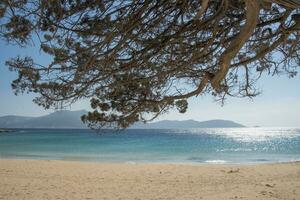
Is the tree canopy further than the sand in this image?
No

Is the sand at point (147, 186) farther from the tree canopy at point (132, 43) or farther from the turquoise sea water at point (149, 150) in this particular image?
the tree canopy at point (132, 43)

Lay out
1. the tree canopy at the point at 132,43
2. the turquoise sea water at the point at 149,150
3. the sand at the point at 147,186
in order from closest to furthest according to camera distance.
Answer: the tree canopy at the point at 132,43, the sand at the point at 147,186, the turquoise sea water at the point at 149,150

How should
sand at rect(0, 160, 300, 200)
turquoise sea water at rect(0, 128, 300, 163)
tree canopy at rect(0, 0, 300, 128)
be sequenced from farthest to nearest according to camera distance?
turquoise sea water at rect(0, 128, 300, 163), sand at rect(0, 160, 300, 200), tree canopy at rect(0, 0, 300, 128)

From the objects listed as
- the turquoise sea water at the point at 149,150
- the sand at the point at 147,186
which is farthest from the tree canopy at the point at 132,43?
the sand at the point at 147,186

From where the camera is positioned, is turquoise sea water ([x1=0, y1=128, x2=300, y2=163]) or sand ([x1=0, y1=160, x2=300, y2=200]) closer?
sand ([x1=0, y1=160, x2=300, y2=200])

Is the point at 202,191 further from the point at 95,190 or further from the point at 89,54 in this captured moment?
the point at 89,54

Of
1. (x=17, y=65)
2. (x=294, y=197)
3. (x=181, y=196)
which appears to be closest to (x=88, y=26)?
(x=17, y=65)

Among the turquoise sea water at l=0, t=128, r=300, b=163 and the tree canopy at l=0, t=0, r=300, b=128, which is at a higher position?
the tree canopy at l=0, t=0, r=300, b=128

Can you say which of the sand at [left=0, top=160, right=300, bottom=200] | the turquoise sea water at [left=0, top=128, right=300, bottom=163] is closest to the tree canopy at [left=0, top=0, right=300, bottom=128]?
the turquoise sea water at [left=0, top=128, right=300, bottom=163]

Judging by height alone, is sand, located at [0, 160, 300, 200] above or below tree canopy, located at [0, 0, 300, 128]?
below

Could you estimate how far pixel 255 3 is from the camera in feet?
8.55

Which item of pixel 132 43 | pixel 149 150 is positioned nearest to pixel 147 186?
pixel 132 43

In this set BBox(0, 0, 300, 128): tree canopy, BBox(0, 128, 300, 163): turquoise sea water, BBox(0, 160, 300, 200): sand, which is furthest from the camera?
BBox(0, 128, 300, 163): turquoise sea water

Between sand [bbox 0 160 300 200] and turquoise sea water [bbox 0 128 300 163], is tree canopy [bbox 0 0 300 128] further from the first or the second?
sand [bbox 0 160 300 200]
